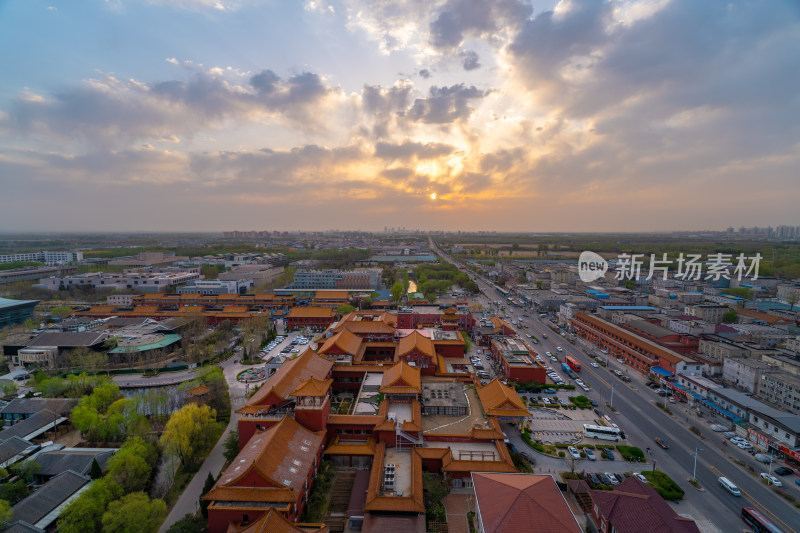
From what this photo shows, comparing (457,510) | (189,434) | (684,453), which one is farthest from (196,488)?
(684,453)

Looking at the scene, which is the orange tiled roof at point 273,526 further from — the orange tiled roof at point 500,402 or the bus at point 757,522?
A: the bus at point 757,522

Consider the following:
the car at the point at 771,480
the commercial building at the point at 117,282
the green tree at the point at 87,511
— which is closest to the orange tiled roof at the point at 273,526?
the green tree at the point at 87,511

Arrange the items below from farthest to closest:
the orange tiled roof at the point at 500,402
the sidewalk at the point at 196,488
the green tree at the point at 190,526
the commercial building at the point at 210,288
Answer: the commercial building at the point at 210,288 → the orange tiled roof at the point at 500,402 → the sidewalk at the point at 196,488 → the green tree at the point at 190,526

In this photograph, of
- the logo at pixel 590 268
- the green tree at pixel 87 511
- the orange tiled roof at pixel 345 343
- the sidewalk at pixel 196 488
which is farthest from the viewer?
the logo at pixel 590 268

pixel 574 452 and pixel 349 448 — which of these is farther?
pixel 574 452

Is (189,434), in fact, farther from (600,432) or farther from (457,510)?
(600,432)

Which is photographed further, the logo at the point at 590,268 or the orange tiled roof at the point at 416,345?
the logo at the point at 590,268

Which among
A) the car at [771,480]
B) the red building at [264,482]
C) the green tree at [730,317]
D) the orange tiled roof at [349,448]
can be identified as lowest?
the car at [771,480]

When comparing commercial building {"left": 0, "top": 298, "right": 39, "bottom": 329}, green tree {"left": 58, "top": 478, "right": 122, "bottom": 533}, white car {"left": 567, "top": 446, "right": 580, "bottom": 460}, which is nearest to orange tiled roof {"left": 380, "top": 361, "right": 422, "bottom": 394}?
white car {"left": 567, "top": 446, "right": 580, "bottom": 460}
